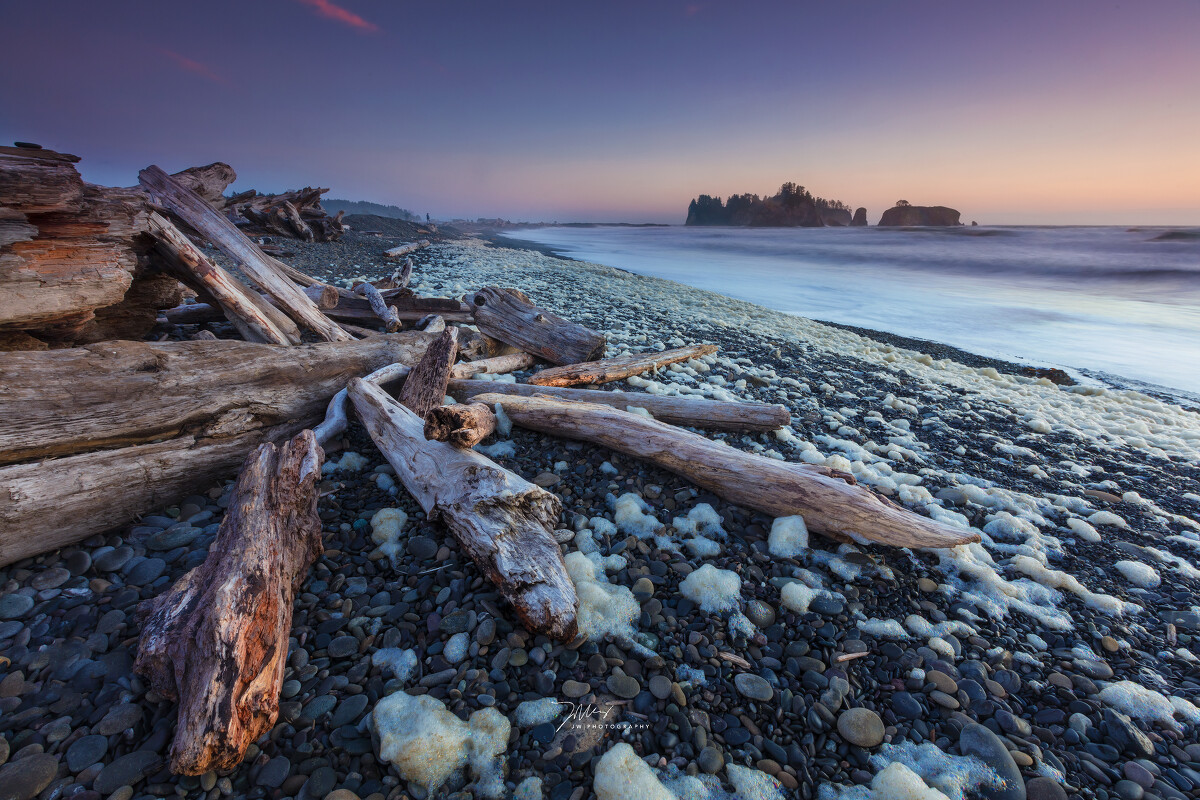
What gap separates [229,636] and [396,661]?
2.01 ft

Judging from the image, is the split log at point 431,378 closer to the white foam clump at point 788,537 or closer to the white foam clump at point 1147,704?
the white foam clump at point 788,537

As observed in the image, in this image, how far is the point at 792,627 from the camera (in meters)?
2.28

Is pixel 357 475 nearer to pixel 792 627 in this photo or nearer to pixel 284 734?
pixel 284 734

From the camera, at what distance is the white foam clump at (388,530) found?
8.24 ft

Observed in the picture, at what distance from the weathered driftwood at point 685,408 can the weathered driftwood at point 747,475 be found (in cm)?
32

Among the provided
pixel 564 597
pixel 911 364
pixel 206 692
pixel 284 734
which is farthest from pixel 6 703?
pixel 911 364

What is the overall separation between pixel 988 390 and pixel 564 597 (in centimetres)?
715

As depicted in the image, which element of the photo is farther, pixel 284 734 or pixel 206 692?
pixel 284 734

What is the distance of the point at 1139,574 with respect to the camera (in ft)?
9.16

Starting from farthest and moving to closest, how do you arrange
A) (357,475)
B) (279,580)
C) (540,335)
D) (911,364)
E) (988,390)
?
(911,364), (988,390), (540,335), (357,475), (279,580)

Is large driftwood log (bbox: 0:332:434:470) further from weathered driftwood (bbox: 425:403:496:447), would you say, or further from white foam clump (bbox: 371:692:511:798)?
white foam clump (bbox: 371:692:511:798)

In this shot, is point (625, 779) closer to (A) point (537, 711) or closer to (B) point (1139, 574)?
(A) point (537, 711)

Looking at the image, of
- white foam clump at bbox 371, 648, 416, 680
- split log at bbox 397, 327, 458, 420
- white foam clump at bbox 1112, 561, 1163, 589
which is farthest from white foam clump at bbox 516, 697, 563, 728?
white foam clump at bbox 1112, 561, 1163, 589

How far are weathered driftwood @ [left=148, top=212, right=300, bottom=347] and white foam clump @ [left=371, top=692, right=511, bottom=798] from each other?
3079 millimetres
